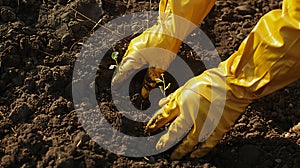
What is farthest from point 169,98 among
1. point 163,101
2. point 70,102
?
point 70,102

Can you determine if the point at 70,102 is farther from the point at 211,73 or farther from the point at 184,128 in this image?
the point at 211,73

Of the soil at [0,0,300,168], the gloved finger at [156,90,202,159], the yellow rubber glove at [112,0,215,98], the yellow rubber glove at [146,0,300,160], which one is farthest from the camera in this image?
the yellow rubber glove at [112,0,215,98]

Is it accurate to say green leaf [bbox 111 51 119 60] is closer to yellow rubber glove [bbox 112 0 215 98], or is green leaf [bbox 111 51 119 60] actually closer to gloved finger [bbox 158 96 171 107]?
yellow rubber glove [bbox 112 0 215 98]

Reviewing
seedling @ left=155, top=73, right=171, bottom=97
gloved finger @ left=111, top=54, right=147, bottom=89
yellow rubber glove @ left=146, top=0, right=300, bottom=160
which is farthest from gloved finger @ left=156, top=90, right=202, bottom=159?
gloved finger @ left=111, top=54, right=147, bottom=89

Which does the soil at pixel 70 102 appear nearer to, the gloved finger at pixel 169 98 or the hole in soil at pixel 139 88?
the hole in soil at pixel 139 88

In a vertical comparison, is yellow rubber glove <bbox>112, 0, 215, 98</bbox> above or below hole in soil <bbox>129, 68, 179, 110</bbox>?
above

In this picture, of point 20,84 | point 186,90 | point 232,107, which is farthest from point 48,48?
point 232,107

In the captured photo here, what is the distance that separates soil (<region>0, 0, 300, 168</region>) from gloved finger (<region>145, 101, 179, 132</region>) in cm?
7

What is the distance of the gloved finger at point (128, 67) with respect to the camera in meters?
2.48

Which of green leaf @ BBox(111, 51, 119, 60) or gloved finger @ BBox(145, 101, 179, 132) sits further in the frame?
green leaf @ BBox(111, 51, 119, 60)

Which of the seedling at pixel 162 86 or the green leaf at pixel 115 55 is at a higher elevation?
the green leaf at pixel 115 55

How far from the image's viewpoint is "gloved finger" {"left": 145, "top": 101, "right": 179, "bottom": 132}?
88.3 inches

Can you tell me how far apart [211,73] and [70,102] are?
2.02 feet

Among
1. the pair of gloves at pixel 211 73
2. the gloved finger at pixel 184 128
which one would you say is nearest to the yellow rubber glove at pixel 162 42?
the pair of gloves at pixel 211 73
